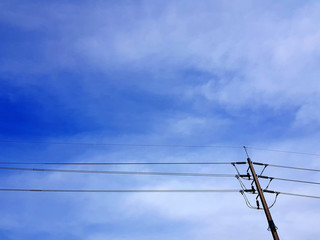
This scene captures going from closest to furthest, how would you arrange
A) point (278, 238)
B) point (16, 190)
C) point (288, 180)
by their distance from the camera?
point (16, 190) → point (278, 238) → point (288, 180)

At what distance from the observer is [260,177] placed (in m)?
18.3

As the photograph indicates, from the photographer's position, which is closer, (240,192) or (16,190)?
(16,190)

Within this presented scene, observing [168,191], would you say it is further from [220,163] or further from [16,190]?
[16,190]

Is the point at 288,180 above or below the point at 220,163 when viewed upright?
below

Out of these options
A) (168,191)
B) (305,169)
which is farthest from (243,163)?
(168,191)

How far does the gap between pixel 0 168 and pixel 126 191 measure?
7783mm

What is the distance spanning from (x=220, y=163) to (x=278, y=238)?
6194mm

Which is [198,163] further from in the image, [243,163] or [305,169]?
[305,169]

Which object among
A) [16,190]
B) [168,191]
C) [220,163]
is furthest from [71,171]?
[220,163]

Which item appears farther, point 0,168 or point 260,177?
point 260,177

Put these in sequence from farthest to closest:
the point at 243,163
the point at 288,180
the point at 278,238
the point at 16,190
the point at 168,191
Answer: the point at 243,163 < the point at 288,180 < the point at 168,191 < the point at 278,238 < the point at 16,190

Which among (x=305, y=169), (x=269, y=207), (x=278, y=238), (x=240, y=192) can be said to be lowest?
(x=278, y=238)

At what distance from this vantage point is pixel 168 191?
15.8m

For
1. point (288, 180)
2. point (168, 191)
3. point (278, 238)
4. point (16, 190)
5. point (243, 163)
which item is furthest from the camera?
point (243, 163)
